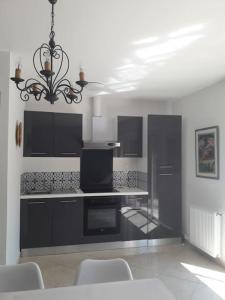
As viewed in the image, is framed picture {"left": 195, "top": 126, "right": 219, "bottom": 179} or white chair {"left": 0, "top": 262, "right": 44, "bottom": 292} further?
framed picture {"left": 195, "top": 126, "right": 219, "bottom": 179}

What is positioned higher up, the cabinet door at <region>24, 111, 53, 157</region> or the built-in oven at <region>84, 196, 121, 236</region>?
the cabinet door at <region>24, 111, 53, 157</region>

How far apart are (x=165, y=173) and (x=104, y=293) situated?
9.90 feet

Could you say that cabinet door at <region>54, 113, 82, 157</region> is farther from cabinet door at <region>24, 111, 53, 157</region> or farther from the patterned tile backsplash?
the patterned tile backsplash

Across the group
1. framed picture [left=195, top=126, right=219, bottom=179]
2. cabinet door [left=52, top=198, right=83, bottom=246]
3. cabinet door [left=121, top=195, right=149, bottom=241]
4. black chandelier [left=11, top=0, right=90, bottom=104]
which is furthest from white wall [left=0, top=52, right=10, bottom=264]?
framed picture [left=195, top=126, right=219, bottom=179]

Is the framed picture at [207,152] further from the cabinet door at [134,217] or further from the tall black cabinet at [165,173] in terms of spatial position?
the cabinet door at [134,217]

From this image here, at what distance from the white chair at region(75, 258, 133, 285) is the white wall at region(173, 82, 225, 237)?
2.26 meters

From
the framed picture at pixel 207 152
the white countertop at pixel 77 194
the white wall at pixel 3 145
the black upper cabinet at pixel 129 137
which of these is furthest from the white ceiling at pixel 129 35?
the white countertop at pixel 77 194

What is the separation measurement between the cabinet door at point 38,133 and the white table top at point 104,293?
2.90 metres

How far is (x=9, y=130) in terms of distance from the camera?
8.93 feet

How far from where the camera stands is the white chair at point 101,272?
1.78 metres

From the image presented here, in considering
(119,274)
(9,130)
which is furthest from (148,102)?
(119,274)

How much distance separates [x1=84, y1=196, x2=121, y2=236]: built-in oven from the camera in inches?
161

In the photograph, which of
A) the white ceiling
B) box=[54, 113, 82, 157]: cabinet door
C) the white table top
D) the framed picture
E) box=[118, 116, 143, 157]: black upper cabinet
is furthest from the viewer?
box=[118, 116, 143, 157]: black upper cabinet

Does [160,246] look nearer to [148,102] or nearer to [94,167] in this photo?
[94,167]
